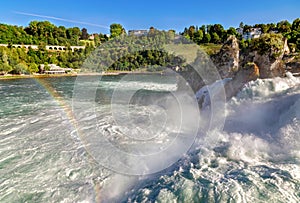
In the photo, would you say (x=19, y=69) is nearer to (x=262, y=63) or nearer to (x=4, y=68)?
(x=4, y=68)

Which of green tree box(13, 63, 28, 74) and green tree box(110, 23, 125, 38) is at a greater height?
green tree box(110, 23, 125, 38)

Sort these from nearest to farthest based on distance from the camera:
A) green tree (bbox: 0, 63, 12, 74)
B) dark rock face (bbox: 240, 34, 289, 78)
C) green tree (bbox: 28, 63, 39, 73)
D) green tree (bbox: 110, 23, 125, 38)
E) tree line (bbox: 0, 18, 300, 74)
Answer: dark rock face (bbox: 240, 34, 289, 78) < green tree (bbox: 0, 63, 12, 74) < tree line (bbox: 0, 18, 300, 74) < green tree (bbox: 28, 63, 39, 73) < green tree (bbox: 110, 23, 125, 38)

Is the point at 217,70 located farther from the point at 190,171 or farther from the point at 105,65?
the point at 105,65

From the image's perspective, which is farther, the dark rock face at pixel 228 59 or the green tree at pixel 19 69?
the green tree at pixel 19 69

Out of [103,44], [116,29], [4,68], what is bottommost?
[4,68]

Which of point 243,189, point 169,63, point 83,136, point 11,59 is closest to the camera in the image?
point 243,189

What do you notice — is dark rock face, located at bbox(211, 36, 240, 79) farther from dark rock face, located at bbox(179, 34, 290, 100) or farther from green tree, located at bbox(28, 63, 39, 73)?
green tree, located at bbox(28, 63, 39, 73)

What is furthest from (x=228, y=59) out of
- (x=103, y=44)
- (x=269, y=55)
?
(x=103, y=44)

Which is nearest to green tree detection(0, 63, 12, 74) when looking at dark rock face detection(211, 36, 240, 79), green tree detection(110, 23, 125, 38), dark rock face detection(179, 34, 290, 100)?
green tree detection(110, 23, 125, 38)

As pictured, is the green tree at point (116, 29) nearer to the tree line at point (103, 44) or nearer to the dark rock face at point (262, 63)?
the tree line at point (103, 44)

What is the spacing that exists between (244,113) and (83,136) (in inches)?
278

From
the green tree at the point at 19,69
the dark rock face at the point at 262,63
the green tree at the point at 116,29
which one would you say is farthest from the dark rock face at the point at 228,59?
the green tree at the point at 116,29

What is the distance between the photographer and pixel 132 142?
9.35m

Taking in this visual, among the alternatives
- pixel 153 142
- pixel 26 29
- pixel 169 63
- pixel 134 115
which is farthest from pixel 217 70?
pixel 26 29
